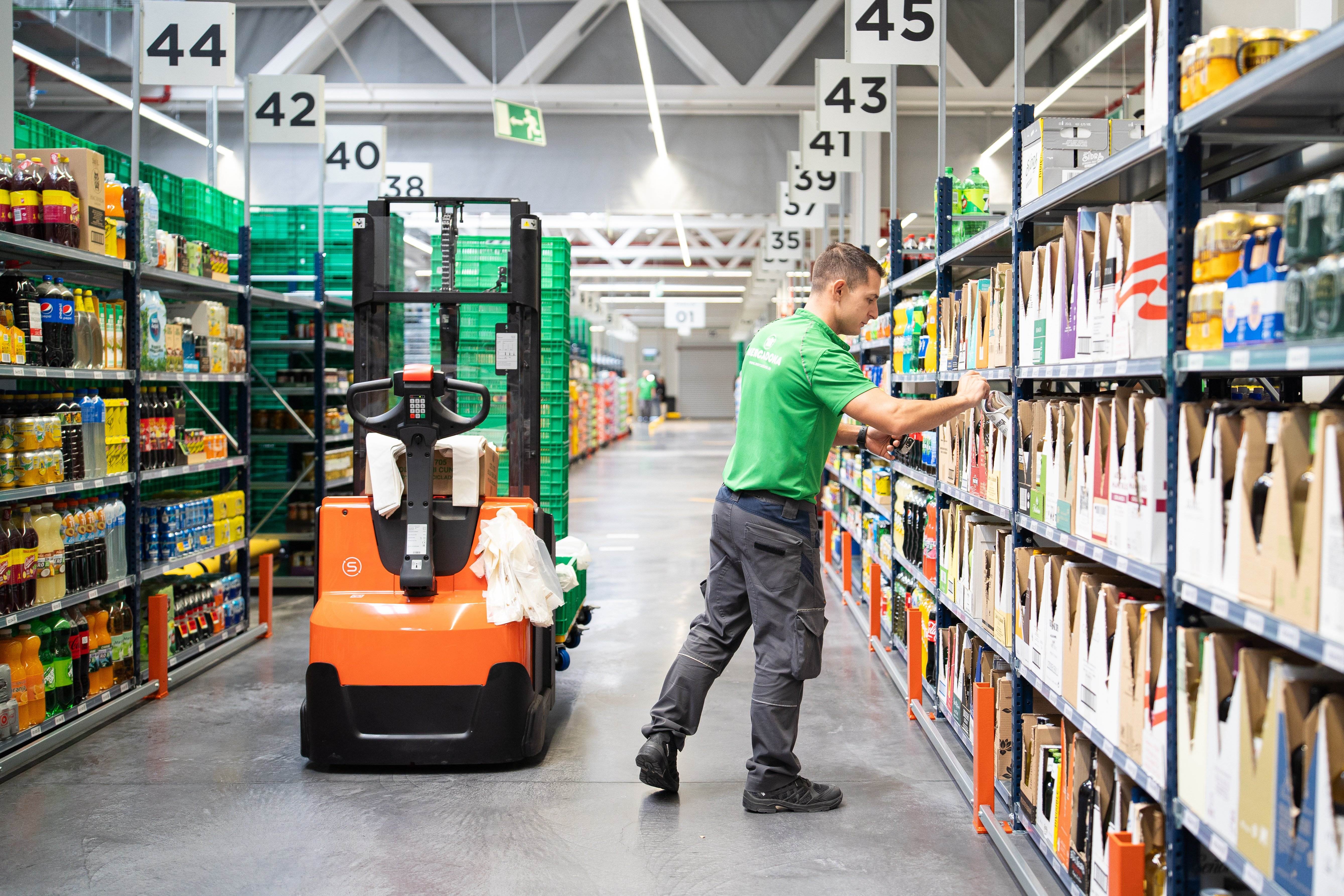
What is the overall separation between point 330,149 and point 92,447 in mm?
6623

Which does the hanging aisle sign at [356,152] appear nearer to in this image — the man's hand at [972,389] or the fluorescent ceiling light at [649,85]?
the fluorescent ceiling light at [649,85]

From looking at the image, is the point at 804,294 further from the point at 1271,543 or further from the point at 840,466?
the point at 1271,543

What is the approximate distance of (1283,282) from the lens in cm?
A: 189

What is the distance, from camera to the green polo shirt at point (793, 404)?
3523 mm

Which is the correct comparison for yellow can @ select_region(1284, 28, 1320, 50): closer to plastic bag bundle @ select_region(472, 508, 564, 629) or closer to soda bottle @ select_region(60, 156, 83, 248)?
plastic bag bundle @ select_region(472, 508, 564, 629)

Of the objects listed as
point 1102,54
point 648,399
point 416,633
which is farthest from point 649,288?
point 416,633

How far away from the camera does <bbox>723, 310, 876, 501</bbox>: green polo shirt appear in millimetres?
3523

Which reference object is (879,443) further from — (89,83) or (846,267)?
(89,83)

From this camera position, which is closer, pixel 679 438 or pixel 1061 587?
pixel 1061 587

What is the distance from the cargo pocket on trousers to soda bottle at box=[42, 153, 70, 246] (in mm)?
3491

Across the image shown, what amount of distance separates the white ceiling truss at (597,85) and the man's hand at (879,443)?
10379 millimetres

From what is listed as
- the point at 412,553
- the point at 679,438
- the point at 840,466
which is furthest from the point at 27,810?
the point at 679,438

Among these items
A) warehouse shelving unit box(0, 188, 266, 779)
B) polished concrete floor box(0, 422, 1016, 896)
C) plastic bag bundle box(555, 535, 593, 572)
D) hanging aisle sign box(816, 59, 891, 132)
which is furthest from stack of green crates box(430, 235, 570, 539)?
hanging aisle sign box(816, 59, 891, 132)

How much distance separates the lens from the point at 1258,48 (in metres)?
2.06
